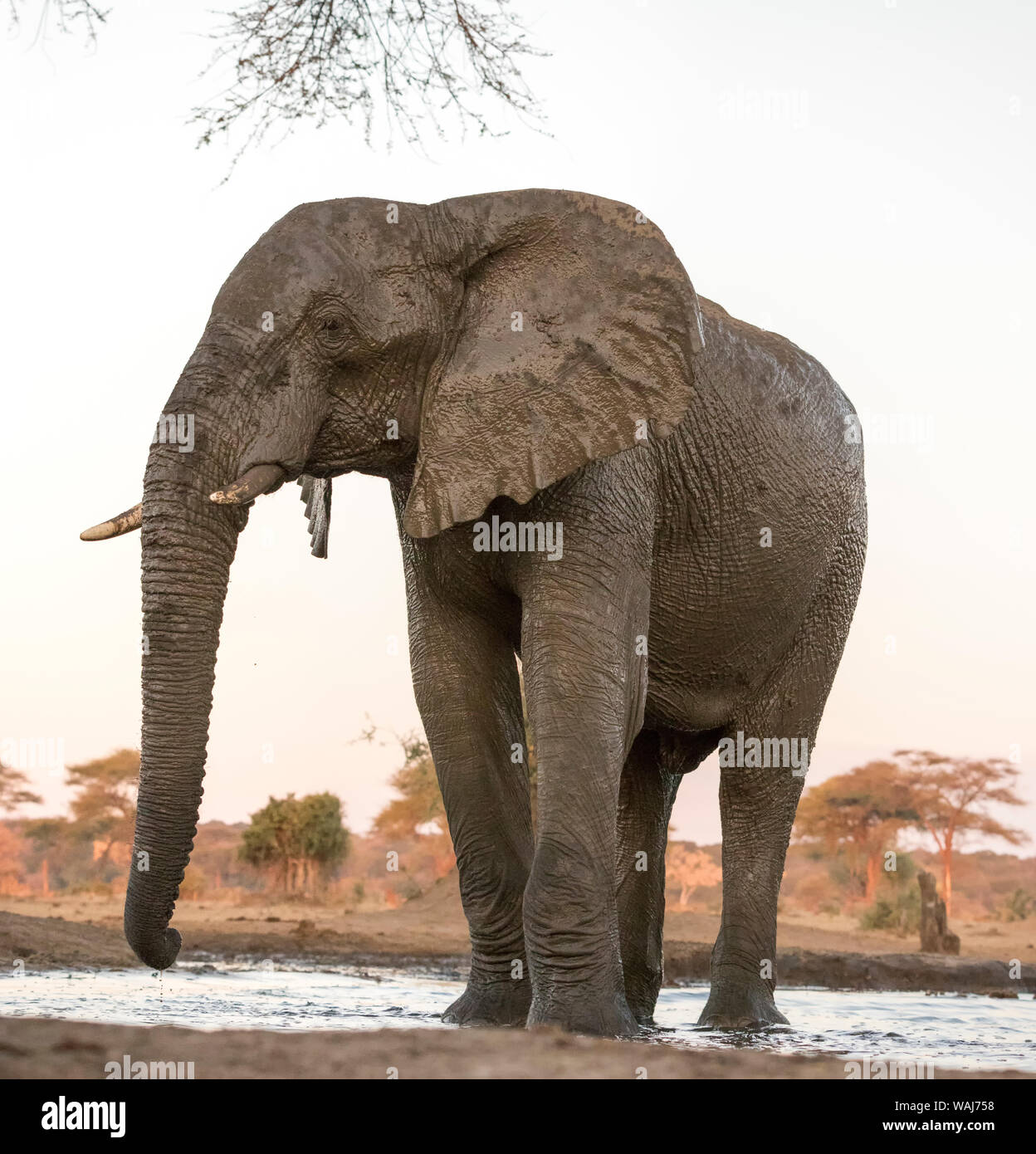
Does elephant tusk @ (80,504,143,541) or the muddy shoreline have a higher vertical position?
elephant tusk @ (80,504,143,541)

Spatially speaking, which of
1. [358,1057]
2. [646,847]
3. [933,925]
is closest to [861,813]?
[933,925]

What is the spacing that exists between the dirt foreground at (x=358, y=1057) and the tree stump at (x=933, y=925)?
13993mm

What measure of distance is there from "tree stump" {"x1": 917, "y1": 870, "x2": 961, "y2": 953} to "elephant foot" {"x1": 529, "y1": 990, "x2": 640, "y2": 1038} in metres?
11.7

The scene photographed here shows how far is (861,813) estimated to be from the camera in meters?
33.3

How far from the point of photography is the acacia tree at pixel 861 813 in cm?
3278

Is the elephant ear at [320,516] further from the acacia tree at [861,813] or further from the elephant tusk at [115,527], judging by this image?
the acacia tree at [861,813]

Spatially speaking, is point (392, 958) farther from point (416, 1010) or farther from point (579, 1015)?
point (579, 1015)

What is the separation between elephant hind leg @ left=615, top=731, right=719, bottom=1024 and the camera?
8.09m

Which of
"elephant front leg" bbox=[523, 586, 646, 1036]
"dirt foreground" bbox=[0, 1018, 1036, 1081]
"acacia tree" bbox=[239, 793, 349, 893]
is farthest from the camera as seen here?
"acacia tree" bbox=[239, 793, 349, 893]

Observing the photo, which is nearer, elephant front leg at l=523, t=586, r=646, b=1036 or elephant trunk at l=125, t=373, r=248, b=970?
elephant trunk at l=125, t=373, r=248, b=970

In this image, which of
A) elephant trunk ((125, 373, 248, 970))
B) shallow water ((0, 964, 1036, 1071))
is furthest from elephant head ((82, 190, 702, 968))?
shallow water ((0, 964, 1036, 1071))

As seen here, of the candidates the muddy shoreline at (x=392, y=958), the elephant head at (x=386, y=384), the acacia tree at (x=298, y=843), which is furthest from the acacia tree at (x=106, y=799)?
the elephant head at (x=386, y=384)

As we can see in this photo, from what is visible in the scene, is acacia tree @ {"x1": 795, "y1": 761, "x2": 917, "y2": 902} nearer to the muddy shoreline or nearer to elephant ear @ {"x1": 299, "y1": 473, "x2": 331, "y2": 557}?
the muddy shoreline
